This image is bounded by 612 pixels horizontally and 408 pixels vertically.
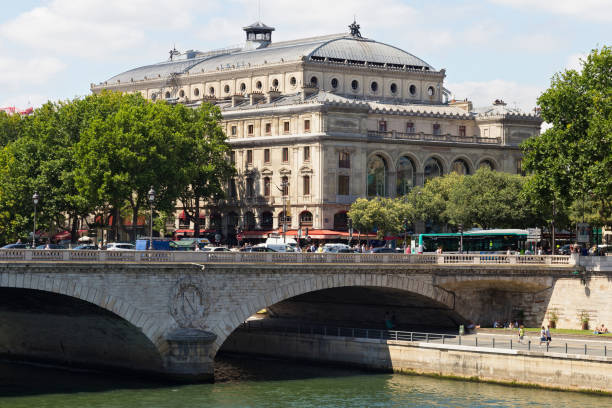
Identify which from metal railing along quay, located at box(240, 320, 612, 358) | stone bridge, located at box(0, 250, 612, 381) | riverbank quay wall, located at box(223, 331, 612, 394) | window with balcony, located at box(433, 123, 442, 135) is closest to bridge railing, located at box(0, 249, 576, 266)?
stone bridge, located at box(0, 250, 612, 381)

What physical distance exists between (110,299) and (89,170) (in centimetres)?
4547

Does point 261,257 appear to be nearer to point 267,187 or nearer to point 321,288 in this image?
point 321,288

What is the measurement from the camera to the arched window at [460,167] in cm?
15138

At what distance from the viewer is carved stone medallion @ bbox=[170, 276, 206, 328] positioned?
2790 inches

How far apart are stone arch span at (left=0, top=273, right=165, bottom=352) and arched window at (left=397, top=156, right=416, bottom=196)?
78.1m

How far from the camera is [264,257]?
75750 millimetres

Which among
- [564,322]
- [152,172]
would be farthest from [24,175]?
[564,322]

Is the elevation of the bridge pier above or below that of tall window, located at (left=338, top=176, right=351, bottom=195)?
below

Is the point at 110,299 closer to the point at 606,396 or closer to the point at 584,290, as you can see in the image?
the point at 606,396

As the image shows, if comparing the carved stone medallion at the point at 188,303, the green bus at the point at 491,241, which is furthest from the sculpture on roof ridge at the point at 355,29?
the carved stone medallion at the point at 188,303

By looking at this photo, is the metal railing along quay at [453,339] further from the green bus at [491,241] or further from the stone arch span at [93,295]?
the green bus at [491,241]

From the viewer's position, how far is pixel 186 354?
234ft

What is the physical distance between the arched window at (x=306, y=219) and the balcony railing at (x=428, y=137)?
11.7 metres

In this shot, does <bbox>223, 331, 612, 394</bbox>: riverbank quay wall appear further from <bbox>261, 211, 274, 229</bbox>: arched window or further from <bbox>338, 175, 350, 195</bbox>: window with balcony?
<bbox>261, 211, 274, 229</bbox>: arched window
